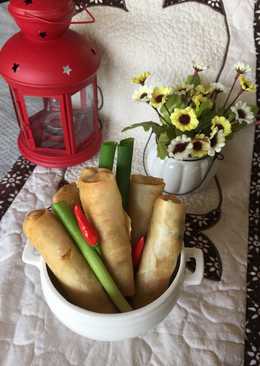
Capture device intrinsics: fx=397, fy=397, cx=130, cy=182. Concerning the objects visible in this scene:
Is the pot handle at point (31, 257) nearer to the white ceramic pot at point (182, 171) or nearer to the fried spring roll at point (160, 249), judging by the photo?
the fried spring roll at point (160, 249)

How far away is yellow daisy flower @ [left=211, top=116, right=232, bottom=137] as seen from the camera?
0.47 meters

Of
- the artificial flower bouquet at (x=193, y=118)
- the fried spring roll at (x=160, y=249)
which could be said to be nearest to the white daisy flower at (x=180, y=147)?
the artificial flower bouquet at (x=193, y=118)

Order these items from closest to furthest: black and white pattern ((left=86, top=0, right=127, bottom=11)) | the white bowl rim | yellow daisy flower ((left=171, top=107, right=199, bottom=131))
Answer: the white bowl rim
yellow daisy flower ((left=171, top=107, right=199, bottom=131))
black and white pattern ((left=86, top=0, right=127, bottom=11))

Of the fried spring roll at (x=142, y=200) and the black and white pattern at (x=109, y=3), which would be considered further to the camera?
the black and white pattern at (x=109, y=3)

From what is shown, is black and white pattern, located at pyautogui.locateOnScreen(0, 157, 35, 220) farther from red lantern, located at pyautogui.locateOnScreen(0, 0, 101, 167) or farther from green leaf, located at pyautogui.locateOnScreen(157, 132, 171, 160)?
green leaf, located at pyautogui.locateOnScreen(157, 132, 171, 160)

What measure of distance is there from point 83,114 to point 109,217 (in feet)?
1.05

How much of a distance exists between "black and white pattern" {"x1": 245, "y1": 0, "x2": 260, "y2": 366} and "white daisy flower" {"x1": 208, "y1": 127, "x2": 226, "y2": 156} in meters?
0.13

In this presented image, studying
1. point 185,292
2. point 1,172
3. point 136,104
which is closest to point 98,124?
point 136,104

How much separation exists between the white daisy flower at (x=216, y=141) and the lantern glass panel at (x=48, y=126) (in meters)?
0.25

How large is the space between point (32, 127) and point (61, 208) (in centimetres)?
31

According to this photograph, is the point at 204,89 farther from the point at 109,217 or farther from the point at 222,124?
the point at 109,217

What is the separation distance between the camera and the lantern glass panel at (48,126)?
0.63 metres

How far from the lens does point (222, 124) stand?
0.48 m

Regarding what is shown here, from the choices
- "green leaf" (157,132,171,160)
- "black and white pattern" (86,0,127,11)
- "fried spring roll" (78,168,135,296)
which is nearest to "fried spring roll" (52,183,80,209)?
"fried spring roll" (78,168,135,296)
